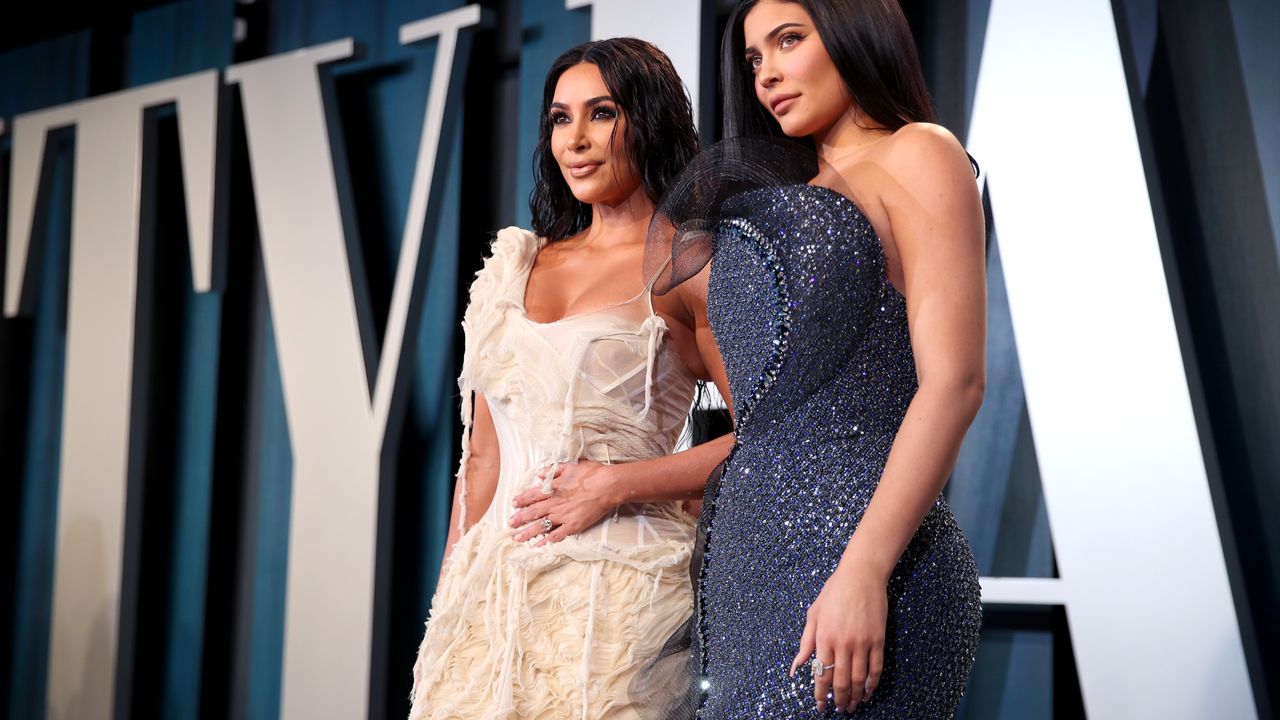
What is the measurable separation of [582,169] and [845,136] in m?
0.66

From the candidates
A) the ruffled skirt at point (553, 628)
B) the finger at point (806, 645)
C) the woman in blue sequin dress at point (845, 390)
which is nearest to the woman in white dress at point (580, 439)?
the ruffled skirt at point (553, 628)

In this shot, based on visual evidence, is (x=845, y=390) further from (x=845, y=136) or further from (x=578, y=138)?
(x=578, y=138)

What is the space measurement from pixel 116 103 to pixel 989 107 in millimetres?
3005

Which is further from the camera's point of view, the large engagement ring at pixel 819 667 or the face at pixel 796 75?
the face at pixel 796 75

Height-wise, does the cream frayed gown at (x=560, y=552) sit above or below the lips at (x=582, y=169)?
below

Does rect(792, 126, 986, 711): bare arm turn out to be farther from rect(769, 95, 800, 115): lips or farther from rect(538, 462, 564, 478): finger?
rect(538, 462, 564, 478): finger

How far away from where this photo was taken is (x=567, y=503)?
1779 millimetres

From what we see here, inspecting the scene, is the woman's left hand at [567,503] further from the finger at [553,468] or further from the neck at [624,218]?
the neck at [624,218]

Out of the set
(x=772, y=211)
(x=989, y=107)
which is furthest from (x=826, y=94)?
(x=989, y=107)

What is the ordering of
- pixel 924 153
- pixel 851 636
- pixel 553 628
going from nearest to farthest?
pixel 851 636
pixel 924 153
pixel 553 628

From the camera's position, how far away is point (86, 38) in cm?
465

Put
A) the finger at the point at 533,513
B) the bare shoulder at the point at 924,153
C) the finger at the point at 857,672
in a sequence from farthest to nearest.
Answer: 1. the finger at the point at 533,513
2. the bare shoulder at the point at 924,153
3. the finger at the point at 857,672

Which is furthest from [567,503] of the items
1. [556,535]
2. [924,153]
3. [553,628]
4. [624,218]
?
[924,153]

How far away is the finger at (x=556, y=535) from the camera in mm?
1767
